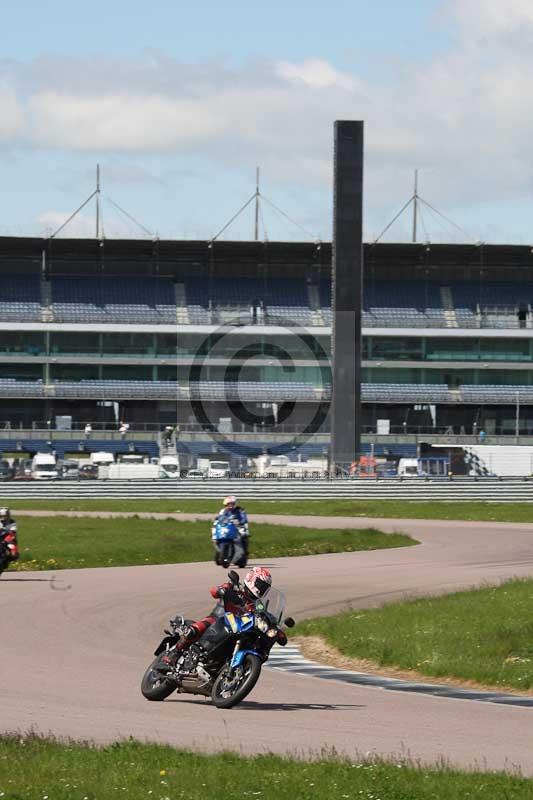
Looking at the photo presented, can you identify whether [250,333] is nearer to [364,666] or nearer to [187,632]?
[364,666]

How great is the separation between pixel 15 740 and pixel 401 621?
37.3ft

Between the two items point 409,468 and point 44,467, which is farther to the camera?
point 409,468

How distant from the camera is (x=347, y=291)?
3152 inches

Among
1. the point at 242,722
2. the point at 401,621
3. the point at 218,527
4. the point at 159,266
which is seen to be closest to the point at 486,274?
the point at 159,266

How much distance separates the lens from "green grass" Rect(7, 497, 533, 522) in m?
60.5

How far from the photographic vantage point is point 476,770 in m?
11.9

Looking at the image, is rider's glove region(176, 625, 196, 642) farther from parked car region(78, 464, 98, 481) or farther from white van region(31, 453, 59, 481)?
parked car region(78, 464, 98, 481)

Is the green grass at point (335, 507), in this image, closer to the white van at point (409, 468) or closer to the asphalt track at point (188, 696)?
the white van at point (409, 468)

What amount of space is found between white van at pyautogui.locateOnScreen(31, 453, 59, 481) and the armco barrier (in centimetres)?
810

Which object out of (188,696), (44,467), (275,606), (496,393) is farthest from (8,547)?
(496,393)

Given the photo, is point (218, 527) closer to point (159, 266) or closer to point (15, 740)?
point (15, 740)

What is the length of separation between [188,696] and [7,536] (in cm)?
→ 1369

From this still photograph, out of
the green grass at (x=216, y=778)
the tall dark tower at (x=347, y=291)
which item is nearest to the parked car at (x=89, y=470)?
the tall dark tower at (x=347, y=291)

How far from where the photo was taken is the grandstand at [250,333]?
109750 millimetres
